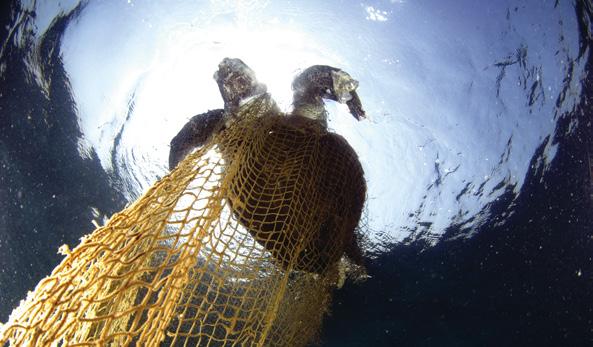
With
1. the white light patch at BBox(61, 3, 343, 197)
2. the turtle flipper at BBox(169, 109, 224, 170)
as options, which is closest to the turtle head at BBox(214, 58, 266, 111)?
the turtle flipper at BBox(169, 109, 224, 170)

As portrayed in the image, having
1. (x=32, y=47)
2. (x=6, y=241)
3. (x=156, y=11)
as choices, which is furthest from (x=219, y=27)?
(x=6, y=241)

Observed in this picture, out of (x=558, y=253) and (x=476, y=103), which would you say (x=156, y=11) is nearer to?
(x=476, y=103)

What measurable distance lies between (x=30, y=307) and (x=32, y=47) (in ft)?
31.6

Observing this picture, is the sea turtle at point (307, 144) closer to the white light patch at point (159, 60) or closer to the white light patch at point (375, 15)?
the white light patch at point (159, 60)

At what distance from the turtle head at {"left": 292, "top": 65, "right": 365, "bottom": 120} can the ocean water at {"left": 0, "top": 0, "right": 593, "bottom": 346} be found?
94 cm

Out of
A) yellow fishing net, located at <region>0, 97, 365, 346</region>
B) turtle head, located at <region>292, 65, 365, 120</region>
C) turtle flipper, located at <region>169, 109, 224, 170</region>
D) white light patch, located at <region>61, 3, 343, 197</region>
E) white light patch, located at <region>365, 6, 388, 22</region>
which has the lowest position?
yellow fishing net, located at <region>0, 97, 365, 346</region>

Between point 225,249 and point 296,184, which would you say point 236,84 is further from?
point 225,249

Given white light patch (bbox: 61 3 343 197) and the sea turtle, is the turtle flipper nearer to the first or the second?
the sea turtle

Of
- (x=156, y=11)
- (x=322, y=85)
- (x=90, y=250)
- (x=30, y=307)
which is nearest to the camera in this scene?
(x=30, y=307)

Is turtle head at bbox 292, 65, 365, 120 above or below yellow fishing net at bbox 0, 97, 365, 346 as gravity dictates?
above

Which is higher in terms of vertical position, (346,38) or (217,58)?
(346,38)

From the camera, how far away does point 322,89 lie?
5203mm

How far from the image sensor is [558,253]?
12.6 meters

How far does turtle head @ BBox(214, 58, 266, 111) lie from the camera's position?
16.9ft
